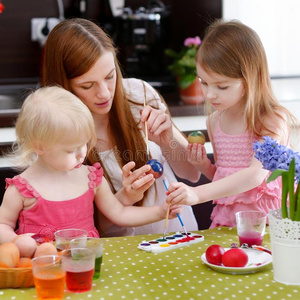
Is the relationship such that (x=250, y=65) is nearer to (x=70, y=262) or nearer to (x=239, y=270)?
(x=239, y=270)

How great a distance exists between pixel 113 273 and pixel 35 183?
448 millimetres

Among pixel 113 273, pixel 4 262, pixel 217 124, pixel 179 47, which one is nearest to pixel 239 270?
pixel 113 273

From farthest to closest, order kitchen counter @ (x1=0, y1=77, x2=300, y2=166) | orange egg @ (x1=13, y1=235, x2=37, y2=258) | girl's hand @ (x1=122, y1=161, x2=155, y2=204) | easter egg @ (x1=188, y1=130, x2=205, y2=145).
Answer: kitchen counter @ (x1=0, y1=77, x2=300, y2=166)
easter egg @ (x1=188, y1=130, x2=205, y2=145)
girl's hand @ (x1=122, y1=161, x2=155, y2=204)
orange egg @ (x1=13, y1=235, x2=37, y2=258)

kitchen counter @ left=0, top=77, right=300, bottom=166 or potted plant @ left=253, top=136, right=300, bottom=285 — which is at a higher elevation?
potted plant @ left=253, top=136, right=300, bottom=285

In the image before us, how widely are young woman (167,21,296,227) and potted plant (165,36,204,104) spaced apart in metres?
1.22

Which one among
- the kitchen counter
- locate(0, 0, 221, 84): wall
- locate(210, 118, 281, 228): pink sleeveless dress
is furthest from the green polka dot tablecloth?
locate(0, 0, 221, 84): wall

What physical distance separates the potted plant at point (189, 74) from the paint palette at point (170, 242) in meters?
1.64

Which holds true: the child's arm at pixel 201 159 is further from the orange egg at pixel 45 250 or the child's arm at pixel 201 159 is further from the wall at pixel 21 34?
the wall at pixel 21 34

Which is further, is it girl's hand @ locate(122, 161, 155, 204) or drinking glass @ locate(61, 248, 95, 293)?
girl's hand @ locate(122, 161, 155, 204)

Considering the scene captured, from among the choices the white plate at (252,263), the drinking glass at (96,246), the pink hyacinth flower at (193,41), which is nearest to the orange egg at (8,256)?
the drinking glass at (96,246)

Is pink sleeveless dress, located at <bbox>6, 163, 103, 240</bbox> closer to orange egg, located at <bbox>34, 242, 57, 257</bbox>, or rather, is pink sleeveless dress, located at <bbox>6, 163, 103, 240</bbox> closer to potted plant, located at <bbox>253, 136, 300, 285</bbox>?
orange egg, located at <bbox>34, 242, 57, 257</bbox>

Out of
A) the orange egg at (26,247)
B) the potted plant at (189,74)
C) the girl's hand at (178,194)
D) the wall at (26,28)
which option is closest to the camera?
the orange egg at (26,247)

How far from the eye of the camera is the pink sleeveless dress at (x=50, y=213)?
175 centimetres

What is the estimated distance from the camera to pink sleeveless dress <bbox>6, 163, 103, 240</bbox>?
1754mm
